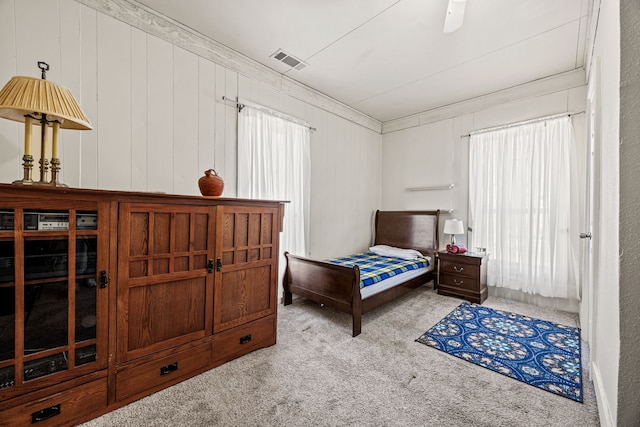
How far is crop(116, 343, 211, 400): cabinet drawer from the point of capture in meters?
1.62

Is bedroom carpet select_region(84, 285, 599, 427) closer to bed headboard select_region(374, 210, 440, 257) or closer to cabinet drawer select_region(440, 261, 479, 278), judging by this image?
cabinet drawer select_region(440, 261, 479, 278)

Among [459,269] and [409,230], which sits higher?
[409,230]

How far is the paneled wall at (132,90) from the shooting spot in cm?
185

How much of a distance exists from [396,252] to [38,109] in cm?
399

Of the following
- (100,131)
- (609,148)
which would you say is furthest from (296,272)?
(609,148)

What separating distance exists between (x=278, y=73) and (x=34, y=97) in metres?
2.48

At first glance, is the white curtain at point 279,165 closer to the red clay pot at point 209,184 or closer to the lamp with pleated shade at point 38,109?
the red clay pot at point 209,184

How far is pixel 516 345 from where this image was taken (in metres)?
2.39

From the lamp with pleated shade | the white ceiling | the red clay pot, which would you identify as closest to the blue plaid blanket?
the red clay pot

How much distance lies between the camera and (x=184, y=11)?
91.7 inches

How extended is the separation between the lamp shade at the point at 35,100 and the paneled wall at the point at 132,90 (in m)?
0.56

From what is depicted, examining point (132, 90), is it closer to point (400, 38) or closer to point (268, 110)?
point (268, 110)

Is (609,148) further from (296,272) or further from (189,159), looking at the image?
(189,159)

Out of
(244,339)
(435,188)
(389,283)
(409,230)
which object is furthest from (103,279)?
(435,188)
